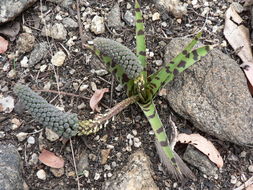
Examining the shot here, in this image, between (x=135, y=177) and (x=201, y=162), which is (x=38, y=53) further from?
(x=201, y=162)

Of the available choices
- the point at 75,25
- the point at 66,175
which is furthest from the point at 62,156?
the point at 75,25

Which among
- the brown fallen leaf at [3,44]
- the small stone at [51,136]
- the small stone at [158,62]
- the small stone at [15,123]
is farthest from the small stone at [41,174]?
the small stone at [158,62]

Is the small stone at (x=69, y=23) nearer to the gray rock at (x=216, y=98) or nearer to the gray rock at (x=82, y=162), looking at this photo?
the gray rock at (x=216, y=98)

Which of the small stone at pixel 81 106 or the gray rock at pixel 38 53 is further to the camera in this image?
the gray rock at pixel 38 53

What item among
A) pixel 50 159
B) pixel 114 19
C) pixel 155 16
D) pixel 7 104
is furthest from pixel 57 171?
pixel 155 16

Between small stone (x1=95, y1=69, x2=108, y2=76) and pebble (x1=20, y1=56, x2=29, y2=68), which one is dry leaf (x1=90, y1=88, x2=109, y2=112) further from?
pebble (x1=20, y1=56, x2=29, y2=68)

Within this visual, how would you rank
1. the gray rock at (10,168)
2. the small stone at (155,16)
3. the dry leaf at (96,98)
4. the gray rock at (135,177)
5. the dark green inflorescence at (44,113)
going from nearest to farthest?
the dark green inflorescence at (44,113) → the gray rock at (10,168) → the gray rock at (135,177) → the dry leaf at (96,98) → the small stone at (155,16)

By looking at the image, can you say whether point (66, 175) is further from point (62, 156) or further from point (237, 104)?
point (237, 104)
